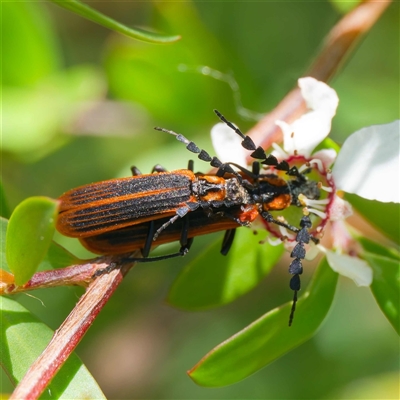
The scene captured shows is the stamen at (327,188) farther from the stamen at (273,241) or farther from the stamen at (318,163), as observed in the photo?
the stamen at (273,241)

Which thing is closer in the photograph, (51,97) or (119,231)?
(119,231)

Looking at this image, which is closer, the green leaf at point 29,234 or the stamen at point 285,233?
the green leaf at point 29,234

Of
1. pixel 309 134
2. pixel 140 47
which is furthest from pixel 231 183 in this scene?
pixel 140 47

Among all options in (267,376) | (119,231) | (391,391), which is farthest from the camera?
(267,376)

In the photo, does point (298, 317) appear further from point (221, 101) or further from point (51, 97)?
point (51, 97)

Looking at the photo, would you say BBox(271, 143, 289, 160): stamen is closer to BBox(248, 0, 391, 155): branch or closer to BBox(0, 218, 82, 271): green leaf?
BBox(248, 0, 391, 155): branch

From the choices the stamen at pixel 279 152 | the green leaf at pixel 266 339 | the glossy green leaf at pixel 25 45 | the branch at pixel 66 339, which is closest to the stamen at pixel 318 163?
the stamen at pixel 279 152
